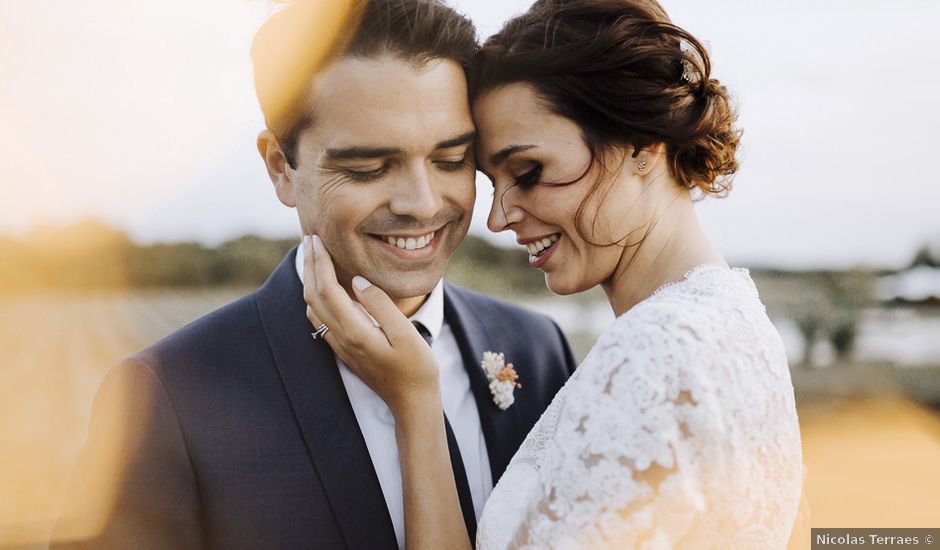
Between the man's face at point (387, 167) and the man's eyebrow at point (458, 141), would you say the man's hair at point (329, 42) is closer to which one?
the man's face at point (387, 167)

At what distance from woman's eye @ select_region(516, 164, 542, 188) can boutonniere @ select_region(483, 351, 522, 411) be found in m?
0.81

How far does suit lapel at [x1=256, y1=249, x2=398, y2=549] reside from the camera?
2.67 meters

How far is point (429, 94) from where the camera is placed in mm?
2863

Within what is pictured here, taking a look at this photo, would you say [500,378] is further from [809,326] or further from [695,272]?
[809,326]

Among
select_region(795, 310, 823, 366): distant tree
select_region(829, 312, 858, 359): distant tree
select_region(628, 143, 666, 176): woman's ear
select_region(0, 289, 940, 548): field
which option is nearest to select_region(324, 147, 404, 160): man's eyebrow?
select_region(628, 143, 666, 176): woman's ear

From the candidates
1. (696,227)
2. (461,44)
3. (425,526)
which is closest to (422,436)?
(425,526)

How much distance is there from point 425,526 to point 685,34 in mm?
1824

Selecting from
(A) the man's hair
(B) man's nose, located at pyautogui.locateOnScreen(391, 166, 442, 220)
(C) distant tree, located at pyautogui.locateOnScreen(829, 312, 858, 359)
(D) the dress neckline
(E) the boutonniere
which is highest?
(A) the man's hair

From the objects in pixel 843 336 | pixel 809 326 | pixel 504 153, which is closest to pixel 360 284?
pixel 504 153

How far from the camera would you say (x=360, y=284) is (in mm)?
2965

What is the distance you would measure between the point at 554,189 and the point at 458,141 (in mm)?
389

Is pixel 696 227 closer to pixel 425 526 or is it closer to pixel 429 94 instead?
pixel 429 94

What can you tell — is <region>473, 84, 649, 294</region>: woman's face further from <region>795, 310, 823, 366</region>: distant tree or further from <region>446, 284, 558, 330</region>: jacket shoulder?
<region>795, 310, 823, 366</region>: distant tree

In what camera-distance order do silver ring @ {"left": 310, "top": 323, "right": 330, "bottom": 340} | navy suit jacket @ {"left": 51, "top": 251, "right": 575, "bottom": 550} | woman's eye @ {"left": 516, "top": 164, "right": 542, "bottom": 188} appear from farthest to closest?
silver ring @ {"left": 310, "top": 323, "right": 330, "bottom": 340} → woman's eye @ {"left": 516, "top": 164, "right": 542, "bottom": 188} → navy suit jacket @ {"left": 51, "top": 251, "right": 575, "bottom": 550}
